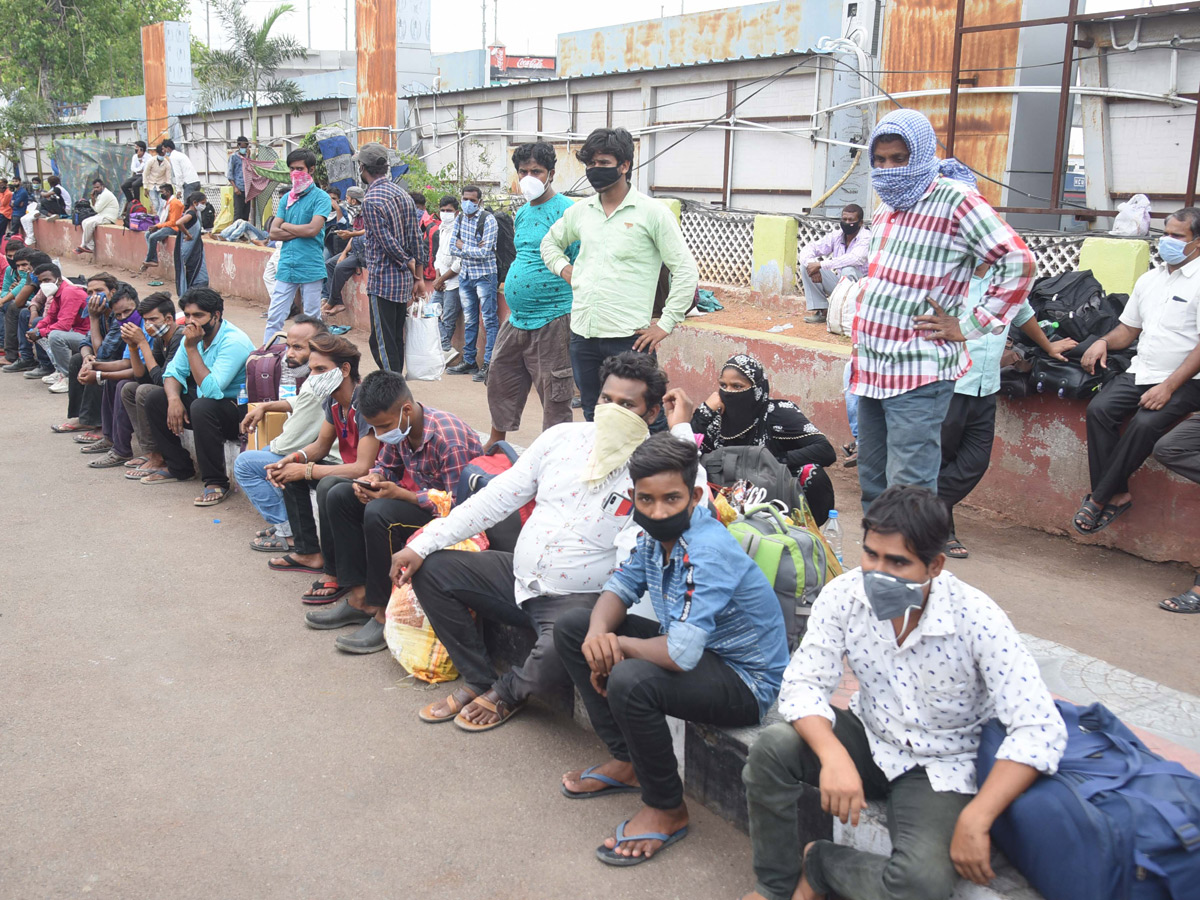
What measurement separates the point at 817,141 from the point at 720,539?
36.3 ft

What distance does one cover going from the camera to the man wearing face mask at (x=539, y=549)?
353cm

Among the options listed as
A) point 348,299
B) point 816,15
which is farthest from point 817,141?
point 348,299

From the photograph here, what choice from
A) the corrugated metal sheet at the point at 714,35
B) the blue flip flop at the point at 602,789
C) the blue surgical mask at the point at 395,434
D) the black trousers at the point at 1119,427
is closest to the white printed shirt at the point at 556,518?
the blue flip flop at the point at 602,789

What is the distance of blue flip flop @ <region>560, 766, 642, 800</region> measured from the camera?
3275 millimetres

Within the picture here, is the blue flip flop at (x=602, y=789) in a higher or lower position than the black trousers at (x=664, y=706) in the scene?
lower

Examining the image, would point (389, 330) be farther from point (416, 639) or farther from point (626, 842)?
point (626, 842)

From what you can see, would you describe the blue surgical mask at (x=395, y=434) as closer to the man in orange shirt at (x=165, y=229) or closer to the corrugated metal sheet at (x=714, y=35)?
the corrugated metal sheet at (x=714, y=35)

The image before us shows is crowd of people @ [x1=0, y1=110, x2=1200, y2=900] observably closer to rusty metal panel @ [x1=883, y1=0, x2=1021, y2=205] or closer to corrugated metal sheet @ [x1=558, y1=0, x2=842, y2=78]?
rusty metal panel @ [x1=883, y1=0, x2=1021, y2=205]

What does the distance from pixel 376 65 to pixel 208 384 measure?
13.4 m

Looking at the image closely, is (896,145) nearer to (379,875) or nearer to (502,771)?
(502,771)

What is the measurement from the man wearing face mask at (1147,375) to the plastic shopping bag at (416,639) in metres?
3.28

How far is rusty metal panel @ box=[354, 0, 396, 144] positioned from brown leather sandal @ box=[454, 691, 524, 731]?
16088 mm

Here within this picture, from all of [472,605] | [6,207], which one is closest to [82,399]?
[472,605]

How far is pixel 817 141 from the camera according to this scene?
12.9 m
